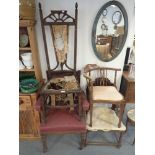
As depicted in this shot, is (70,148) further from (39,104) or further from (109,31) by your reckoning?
(109,31)

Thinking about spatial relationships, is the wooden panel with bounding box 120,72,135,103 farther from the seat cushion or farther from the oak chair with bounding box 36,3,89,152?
the seat cushion

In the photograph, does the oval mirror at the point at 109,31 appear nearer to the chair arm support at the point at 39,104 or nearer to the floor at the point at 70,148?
the chair arm support at the point at 39,104

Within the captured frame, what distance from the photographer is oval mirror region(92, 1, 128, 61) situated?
1.97m

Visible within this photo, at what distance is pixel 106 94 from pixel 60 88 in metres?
0.51

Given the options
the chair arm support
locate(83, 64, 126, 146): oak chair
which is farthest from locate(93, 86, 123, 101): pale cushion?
the chair arm support

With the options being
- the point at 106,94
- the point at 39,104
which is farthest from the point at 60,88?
the point at 106,94

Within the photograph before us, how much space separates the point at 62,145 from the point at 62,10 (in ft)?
5.09

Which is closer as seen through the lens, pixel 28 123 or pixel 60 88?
pixel 60 88

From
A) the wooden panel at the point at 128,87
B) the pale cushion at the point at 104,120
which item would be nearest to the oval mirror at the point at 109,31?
the wooden panel at the point at 128,87

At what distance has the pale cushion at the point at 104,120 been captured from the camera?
1883 mm

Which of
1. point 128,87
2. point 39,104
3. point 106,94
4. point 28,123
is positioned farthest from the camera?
point 128,87

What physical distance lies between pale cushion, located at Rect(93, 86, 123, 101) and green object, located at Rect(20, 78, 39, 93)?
65 cm

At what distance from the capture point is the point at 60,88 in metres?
1.80
